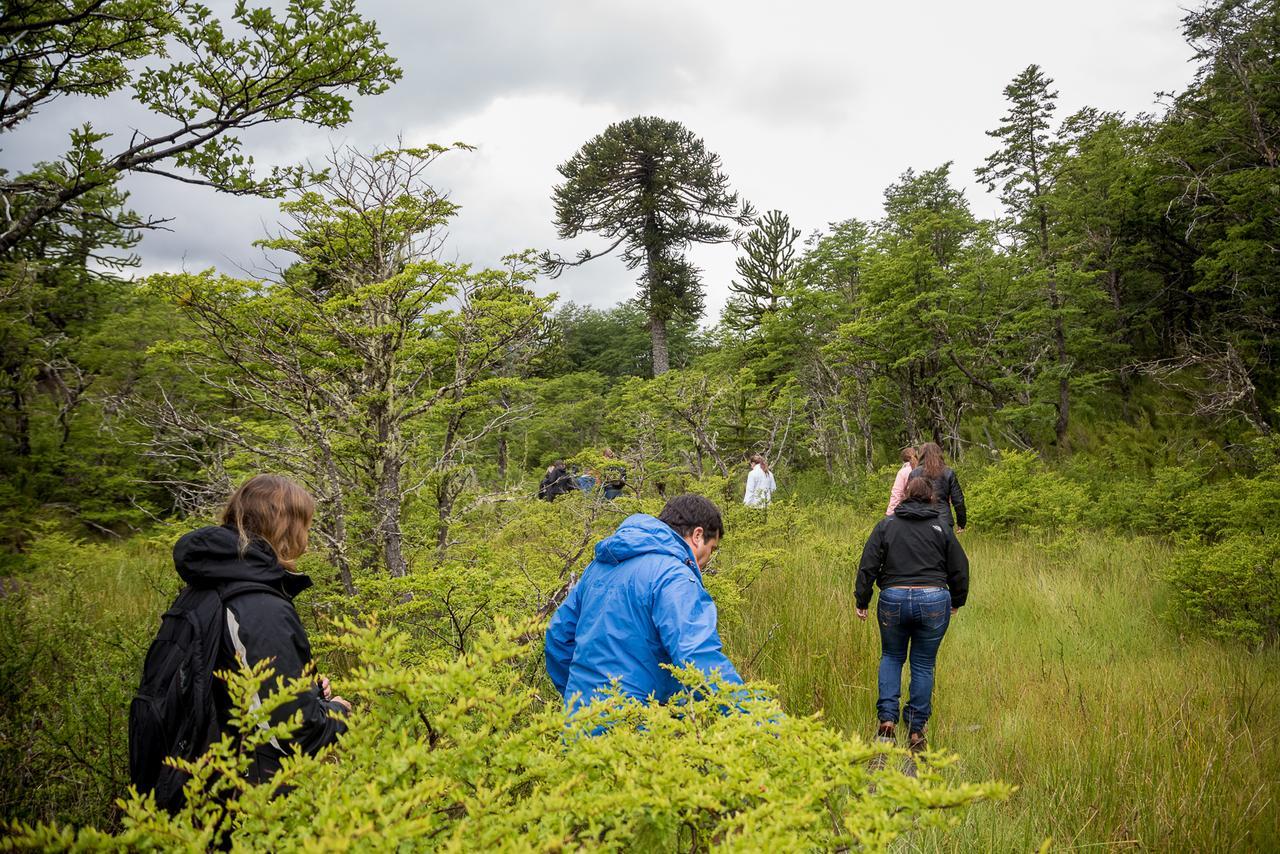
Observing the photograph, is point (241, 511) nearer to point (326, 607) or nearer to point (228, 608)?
point (228, 608)

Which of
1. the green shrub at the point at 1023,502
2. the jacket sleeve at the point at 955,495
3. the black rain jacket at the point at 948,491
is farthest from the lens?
the green shrub at the point at 1023,502

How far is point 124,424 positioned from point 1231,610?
626 inches

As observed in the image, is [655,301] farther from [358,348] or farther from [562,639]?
[562,639]

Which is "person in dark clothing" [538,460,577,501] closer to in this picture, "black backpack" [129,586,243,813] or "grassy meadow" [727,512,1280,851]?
"grassy meadow" [727,512,1280,851]

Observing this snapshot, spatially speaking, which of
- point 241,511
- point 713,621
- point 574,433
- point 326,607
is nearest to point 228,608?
point 241,511

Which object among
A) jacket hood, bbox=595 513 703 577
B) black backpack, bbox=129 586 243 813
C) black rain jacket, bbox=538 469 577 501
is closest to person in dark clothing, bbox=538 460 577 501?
black rain jacket, bbox=538 469 577 501

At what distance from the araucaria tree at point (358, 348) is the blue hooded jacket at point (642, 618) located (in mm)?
2730

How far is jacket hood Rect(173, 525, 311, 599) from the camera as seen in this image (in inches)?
75.0

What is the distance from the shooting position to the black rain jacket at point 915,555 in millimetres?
4188

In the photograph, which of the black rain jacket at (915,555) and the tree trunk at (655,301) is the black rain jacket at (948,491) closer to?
the black rain jacket at (915,555)

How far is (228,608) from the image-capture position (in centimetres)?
189

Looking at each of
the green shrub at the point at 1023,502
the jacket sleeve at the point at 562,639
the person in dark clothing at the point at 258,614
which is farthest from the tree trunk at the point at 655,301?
the person in dark clothing at the point at 258,614

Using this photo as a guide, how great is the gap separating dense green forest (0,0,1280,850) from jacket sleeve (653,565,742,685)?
0.27 m

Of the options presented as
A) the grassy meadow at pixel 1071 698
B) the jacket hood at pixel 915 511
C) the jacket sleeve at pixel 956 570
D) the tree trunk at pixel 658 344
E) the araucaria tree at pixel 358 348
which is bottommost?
the grassy meadow at pixel 1071 698
